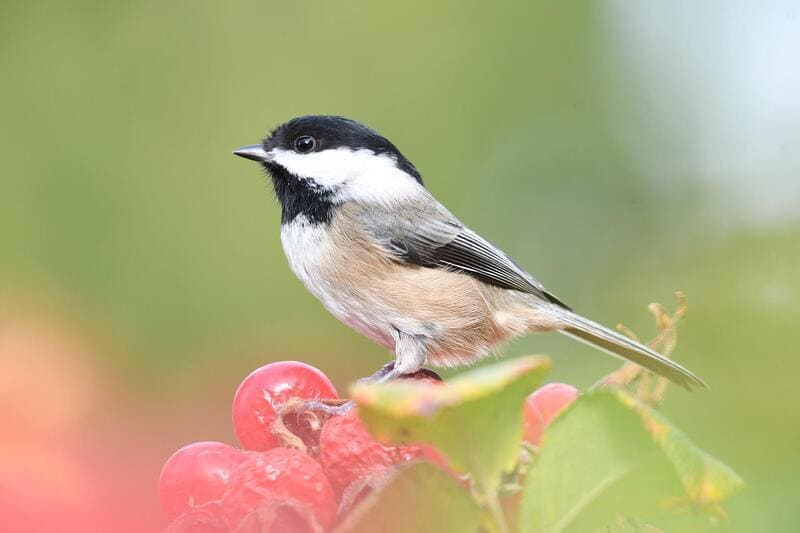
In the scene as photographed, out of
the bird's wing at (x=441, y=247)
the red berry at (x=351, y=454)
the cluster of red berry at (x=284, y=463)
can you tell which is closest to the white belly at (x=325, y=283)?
the bird's wing at (x=441, y=247)

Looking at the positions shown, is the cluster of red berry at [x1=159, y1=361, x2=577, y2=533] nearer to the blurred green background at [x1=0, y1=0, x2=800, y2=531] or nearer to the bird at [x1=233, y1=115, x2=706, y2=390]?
the bird at [x1=233, y1=115, x2=706, y2=390]

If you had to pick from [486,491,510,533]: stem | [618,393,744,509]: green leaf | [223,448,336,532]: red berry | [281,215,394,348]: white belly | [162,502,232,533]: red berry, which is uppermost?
[618,393,744,509]: green leaf

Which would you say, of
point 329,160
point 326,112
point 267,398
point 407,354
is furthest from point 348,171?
point 326,112

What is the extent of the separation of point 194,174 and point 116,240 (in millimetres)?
375

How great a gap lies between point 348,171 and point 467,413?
1130mm

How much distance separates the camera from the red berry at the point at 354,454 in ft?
1.85

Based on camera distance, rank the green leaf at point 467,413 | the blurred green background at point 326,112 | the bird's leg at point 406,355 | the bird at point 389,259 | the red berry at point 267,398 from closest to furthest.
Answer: the green leaf at point 467,413 < the red berry at point 267,398 < the bird's leg at point 406,355 < the bird at point 389,259 < the blurred green background at point 326,112

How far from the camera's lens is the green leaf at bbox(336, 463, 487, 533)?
0.38 metres

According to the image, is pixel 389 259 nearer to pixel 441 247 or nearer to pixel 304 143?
pixel 441 247

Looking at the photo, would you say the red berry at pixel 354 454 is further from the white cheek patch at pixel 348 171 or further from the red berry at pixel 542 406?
the white cheek patch at pixel 348 171

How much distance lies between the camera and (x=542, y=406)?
0.63 meters

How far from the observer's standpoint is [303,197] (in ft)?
4.70

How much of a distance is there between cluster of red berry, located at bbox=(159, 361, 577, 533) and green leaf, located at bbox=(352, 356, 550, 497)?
0.11 m

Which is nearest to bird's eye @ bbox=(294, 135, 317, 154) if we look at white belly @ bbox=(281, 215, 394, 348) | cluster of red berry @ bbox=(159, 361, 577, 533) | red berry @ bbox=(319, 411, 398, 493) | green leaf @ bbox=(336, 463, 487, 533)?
white belly @ bbox=(281, 215, 394, 348)
